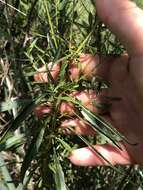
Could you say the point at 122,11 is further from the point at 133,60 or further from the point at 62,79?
the point at 62,79

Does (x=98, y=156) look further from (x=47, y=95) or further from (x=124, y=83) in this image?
(x=47, y=95)

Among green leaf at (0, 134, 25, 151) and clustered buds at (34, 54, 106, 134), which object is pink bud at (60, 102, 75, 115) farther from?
green leaf at (0, 134, 25, 151)

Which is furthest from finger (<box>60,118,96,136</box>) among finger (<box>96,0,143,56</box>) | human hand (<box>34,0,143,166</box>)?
finger (<box>96,0,143,56</box>)

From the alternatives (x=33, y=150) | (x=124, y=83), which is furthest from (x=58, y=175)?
(x=124, y=83)

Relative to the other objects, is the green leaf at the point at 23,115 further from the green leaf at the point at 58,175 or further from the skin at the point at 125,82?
the skin at the point at 125,82

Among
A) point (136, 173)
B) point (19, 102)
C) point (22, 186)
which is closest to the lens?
point (19, 102)

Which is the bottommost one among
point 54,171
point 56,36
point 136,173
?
point 136,173

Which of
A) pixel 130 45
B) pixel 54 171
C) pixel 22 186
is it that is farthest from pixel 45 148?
pixel 130 45

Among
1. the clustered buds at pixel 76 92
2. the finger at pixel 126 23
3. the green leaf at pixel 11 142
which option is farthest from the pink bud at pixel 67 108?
the finger at pixel 126 23
